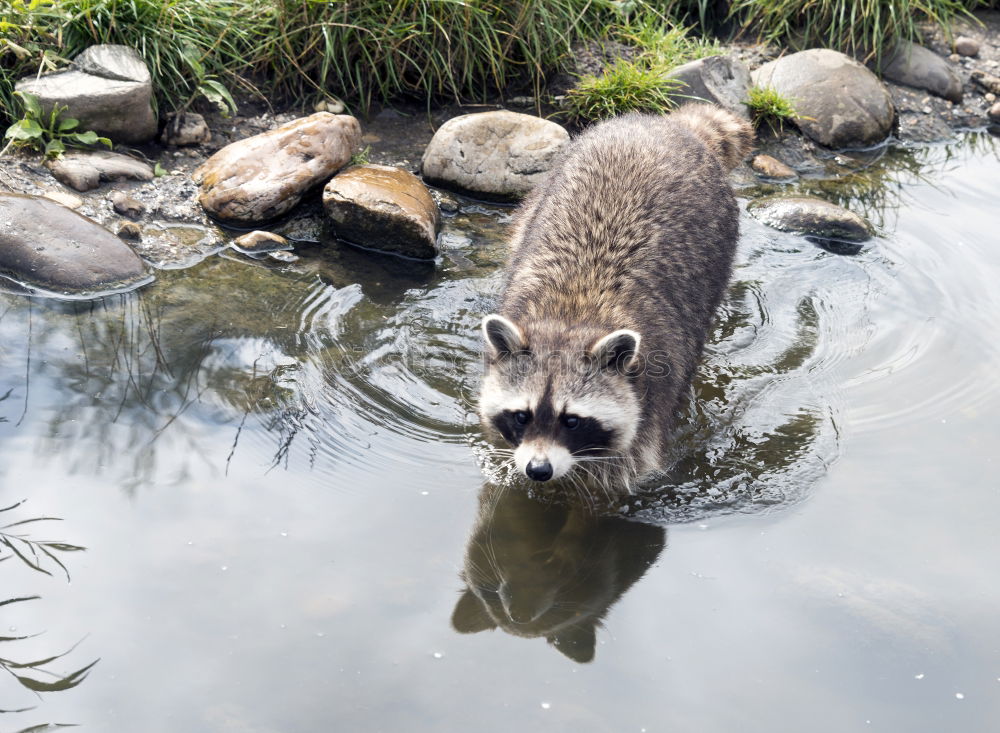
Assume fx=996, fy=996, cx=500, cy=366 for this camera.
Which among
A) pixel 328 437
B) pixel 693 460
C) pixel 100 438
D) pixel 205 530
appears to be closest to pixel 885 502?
pixel 693 460

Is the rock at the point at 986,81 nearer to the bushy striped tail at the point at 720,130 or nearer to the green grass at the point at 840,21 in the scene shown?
the green grass at the point at 840,21

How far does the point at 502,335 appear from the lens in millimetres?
3510

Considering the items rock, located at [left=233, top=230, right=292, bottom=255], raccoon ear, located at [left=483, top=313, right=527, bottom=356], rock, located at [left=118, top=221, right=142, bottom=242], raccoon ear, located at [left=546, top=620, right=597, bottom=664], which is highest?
raccoon ear, located at [left=483, top=313, right=527, bottom=356]

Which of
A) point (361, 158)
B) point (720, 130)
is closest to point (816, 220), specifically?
point (720, 130)

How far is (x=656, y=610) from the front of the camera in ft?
10.3

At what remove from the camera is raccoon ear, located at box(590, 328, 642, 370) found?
11.0 feet

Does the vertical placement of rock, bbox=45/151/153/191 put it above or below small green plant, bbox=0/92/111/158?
below

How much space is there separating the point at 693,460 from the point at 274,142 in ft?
9.34

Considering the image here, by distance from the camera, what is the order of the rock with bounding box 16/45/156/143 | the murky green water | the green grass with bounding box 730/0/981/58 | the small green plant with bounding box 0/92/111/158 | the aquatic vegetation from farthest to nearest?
1. the green grass with bounding box 730/0/981/58
2. the rock with bounding box 16/45/156/143
3. the small green plant with bounding box 0/92/111/158
4. the murky green water
5. the aquatic vegetation

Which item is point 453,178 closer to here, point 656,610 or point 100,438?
point 100,438

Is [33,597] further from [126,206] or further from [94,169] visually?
[94,169]

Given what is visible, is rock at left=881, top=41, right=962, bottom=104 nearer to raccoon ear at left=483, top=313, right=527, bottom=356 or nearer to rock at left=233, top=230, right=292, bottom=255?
rock at left=233, top=230, right=292, bottom=255

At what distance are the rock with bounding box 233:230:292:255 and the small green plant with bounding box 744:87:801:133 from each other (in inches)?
133

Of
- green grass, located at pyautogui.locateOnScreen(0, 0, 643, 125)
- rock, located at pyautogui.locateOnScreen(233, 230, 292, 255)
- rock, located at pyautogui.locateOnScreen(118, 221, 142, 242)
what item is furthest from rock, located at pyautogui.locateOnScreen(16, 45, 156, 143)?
rock, located at pyautogui.locateOnScreen(233, 230, 292, 255)
